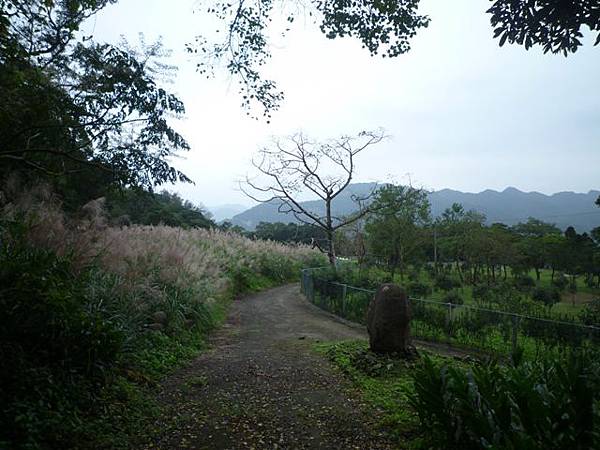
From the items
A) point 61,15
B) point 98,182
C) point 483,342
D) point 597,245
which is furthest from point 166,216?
point 597,245

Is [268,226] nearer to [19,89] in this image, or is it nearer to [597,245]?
[597,245]

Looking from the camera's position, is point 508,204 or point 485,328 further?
point 508,204

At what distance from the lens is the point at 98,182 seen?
7.26 meters

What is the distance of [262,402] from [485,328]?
15.3 ft

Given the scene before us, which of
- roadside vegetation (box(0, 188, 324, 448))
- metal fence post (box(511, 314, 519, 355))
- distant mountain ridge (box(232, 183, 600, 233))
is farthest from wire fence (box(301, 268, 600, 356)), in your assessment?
distant mountain ridge (box(232, 183, 600, 233))

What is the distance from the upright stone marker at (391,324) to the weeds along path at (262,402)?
0.81 meters

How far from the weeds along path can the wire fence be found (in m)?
2.30

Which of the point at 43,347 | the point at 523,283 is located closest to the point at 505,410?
the point at 43,347

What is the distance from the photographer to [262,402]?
161 inches

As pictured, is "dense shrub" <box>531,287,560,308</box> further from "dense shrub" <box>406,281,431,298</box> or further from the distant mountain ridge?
the distant mountain ridge

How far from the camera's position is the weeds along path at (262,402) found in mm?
3273

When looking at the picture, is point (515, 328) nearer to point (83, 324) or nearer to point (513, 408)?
point (513, 408)

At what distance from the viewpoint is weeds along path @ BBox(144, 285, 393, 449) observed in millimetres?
3273

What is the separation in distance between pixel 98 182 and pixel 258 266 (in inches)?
303
